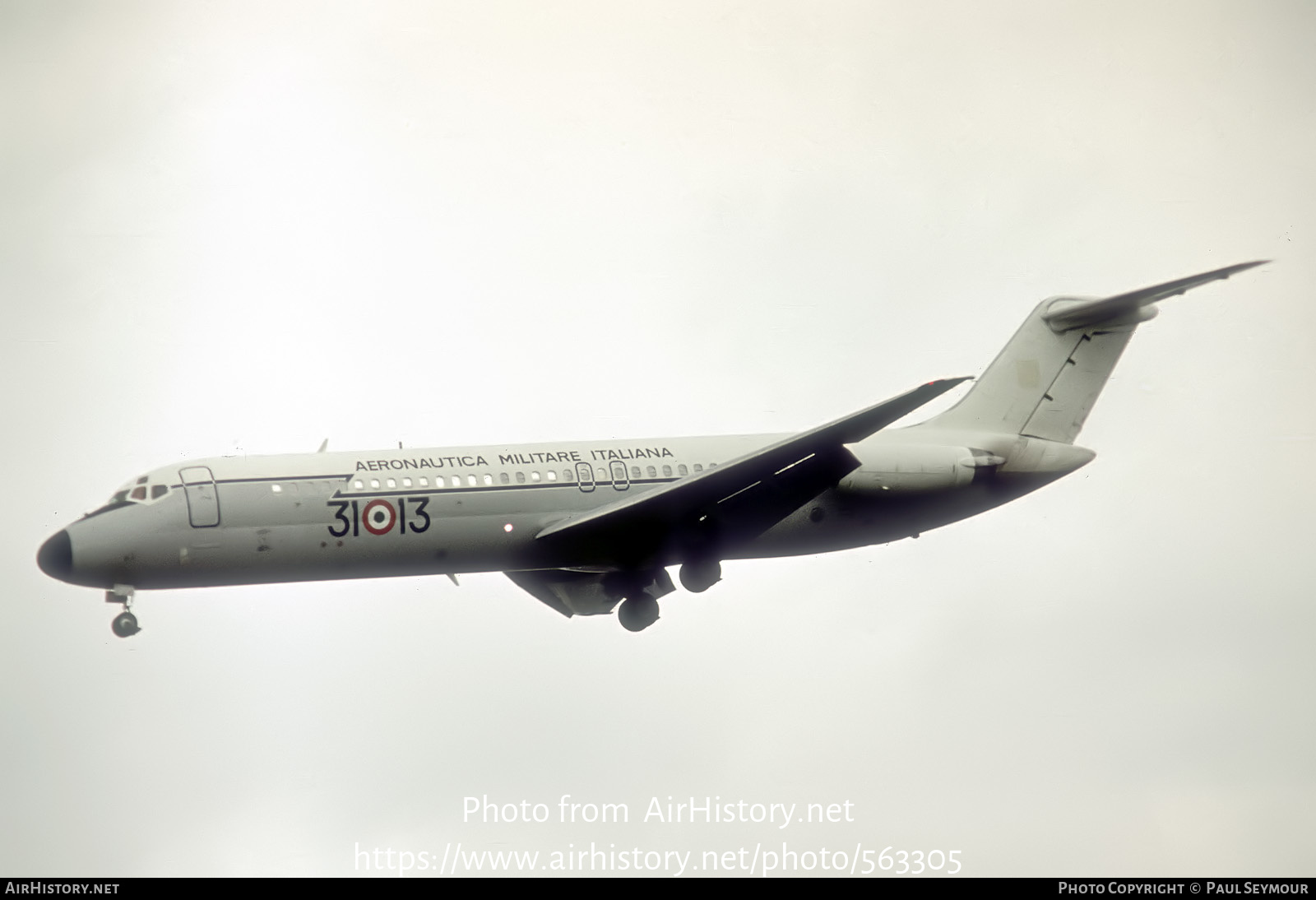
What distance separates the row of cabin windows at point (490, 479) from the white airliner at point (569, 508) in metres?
0.04


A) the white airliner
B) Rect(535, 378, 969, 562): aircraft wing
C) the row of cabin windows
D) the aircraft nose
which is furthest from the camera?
the row of cabin windows

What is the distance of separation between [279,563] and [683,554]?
8.04m

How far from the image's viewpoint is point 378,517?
111 feet

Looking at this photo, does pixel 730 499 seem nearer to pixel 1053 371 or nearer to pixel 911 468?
pixel 911 468

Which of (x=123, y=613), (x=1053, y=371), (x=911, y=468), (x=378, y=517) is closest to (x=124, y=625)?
(x=123, y=613)

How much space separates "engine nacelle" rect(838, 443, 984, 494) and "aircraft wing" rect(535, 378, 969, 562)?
1.50 m

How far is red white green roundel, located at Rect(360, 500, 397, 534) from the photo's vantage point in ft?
111

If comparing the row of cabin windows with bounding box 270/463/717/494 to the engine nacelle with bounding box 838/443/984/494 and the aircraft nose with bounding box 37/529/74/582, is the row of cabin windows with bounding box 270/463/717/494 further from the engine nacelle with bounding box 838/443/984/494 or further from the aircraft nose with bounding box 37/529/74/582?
the aircraft nose with bounding box 37/529/74/582

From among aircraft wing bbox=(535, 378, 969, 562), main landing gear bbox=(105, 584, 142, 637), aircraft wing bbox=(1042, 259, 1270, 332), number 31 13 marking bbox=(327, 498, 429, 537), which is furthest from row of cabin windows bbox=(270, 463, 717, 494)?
aircraft wing bbox=(1042, 259, 1270, 332)

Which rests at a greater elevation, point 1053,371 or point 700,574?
point 1053,371

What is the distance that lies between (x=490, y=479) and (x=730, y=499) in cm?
470

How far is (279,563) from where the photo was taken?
110 ft

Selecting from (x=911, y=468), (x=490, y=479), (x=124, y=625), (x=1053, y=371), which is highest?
(x=1053, y=371)
